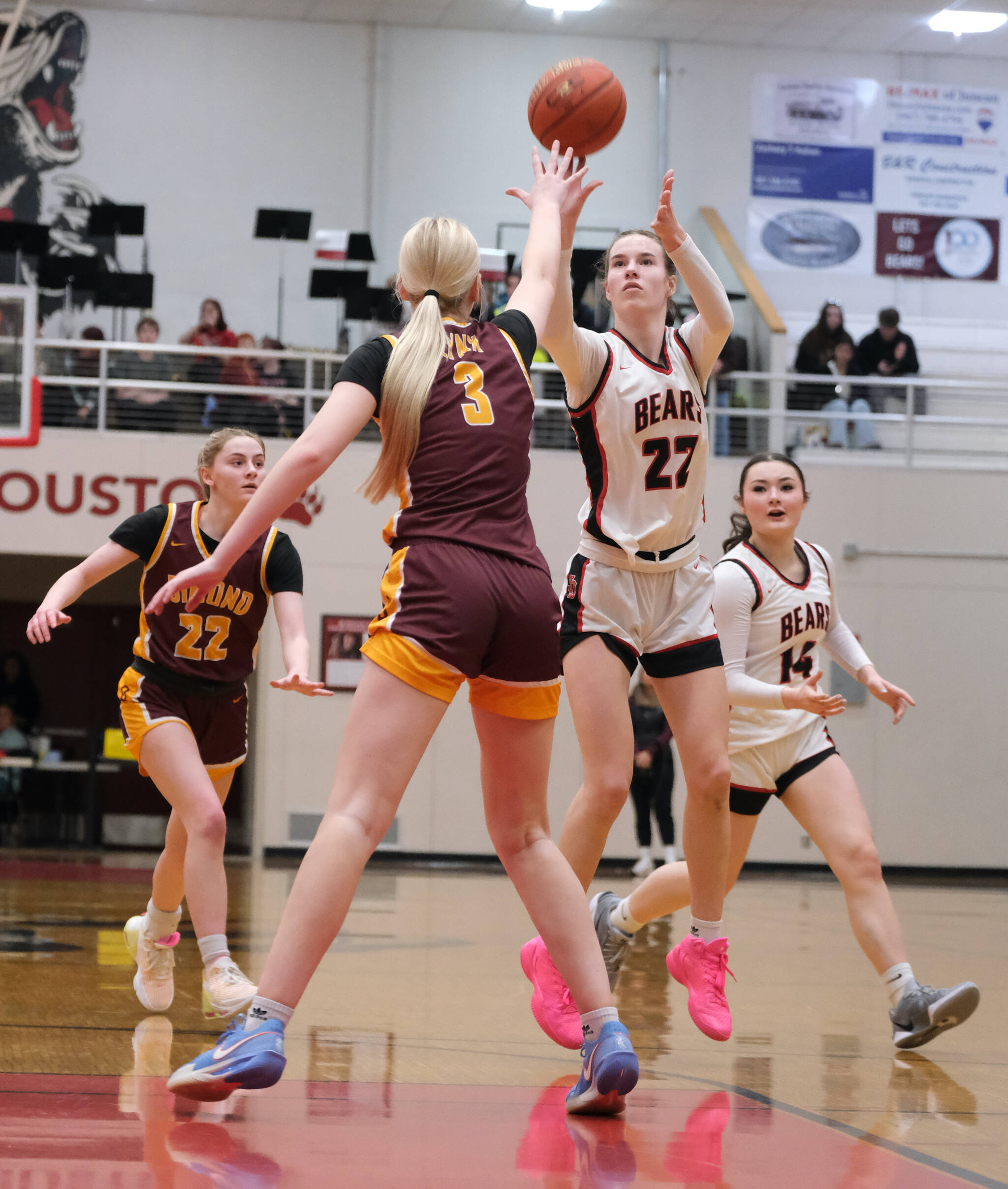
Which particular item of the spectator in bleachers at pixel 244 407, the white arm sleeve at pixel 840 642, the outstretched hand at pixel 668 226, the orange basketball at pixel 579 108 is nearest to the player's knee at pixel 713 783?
the white arm sleeve at pixel 840 642

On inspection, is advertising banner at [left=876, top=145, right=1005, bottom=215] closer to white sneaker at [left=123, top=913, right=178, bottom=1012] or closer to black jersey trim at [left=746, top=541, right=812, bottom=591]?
black jersey trim at [left=746, top=541, right=812, bottom=591]

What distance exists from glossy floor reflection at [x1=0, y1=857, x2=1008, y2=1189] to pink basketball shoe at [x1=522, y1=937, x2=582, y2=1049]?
0.11 metres

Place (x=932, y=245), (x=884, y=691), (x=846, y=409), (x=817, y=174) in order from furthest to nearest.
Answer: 1. (x=932, y=245)
2. (x=817, y=174)
3. (x=846, y=409)
4. (x=884, y=691)

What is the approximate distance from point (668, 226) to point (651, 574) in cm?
88

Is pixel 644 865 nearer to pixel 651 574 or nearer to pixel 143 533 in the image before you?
pixel 143 533

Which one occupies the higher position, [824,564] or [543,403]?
[543,403]

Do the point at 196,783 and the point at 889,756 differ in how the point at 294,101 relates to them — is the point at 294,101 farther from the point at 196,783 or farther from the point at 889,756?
the point at 196,783

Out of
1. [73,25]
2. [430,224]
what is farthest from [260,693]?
[430,224]

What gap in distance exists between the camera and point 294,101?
16.1m

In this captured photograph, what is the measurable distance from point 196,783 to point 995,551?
34.8 ft

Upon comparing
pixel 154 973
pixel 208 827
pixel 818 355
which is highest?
pixel 818 355

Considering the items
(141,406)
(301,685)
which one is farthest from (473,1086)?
(141,406)

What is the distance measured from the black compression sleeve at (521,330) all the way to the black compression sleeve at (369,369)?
0.98 ft

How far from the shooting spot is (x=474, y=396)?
2904mm
